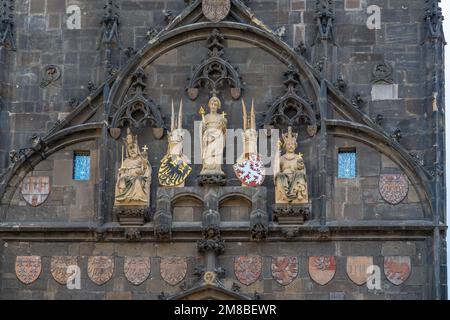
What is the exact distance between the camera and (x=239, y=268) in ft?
114

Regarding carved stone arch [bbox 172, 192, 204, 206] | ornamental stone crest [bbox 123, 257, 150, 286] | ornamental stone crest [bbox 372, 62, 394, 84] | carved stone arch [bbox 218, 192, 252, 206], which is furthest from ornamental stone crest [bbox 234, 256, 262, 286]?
ornamental stone crest [bbox 372, 62, 394, 84]

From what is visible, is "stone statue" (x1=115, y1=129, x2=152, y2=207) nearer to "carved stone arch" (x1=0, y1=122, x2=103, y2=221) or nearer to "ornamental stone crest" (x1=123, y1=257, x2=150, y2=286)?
"carved stone arch" (x1=0, y1=122, x2=103, y2=221)

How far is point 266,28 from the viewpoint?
36.2 meters

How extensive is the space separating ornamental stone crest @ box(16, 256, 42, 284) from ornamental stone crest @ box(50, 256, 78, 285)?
246mm

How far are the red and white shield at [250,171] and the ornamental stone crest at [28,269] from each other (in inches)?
148

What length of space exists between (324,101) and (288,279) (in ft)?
10.7

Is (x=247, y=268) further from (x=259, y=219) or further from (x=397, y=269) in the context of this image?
(x=397, y=269)

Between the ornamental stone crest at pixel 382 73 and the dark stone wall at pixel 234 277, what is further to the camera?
the ornamental stone crest at pixel 382 73

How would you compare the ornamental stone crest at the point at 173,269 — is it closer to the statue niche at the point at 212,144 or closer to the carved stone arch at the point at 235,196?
the carved stone arch at the point at 235,196

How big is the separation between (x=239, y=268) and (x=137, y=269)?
1746 mm

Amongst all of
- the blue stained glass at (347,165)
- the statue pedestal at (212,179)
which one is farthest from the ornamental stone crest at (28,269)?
the blue stained glass at (347,165)

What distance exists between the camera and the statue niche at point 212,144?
35.2 meters
